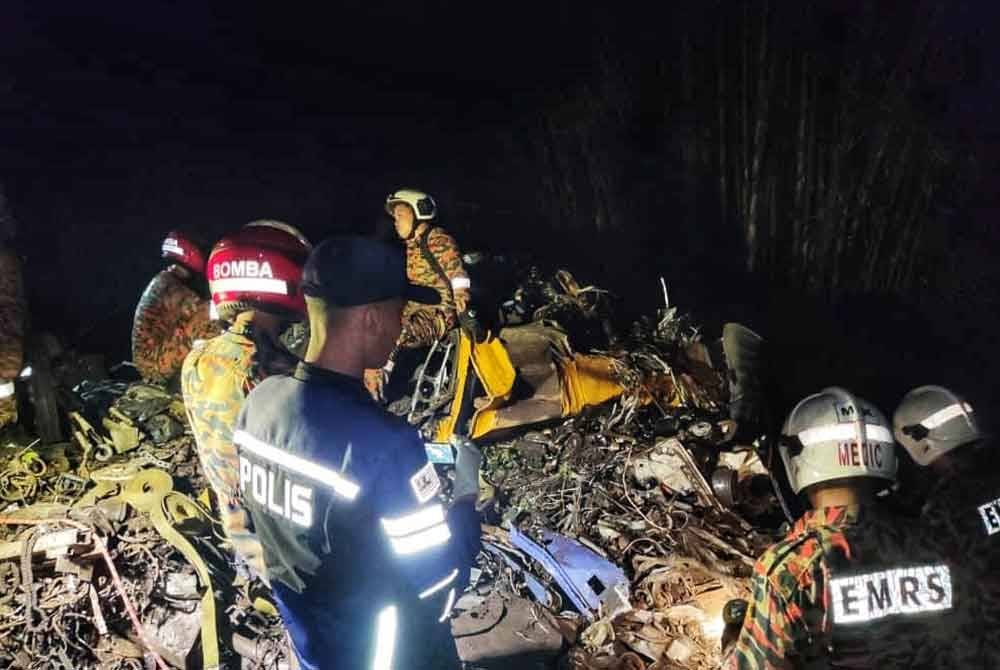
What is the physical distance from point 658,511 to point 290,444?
4393 mm

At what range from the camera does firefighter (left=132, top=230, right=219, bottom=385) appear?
613cm

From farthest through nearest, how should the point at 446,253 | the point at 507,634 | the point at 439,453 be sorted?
the point at 446,253, the point at 439,453, the point at 507,634

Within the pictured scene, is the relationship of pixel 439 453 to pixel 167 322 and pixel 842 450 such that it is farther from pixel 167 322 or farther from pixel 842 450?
pixel 842 450

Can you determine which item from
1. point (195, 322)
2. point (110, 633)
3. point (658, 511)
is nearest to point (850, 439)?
point (658, 511)

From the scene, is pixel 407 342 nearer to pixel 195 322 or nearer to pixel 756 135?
pixel 195 322

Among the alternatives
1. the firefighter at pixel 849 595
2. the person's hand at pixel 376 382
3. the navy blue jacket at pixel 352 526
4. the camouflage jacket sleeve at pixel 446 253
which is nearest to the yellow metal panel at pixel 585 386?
the camouflage jacket sleeve at pixel 446 253

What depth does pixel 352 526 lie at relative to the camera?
190 cm

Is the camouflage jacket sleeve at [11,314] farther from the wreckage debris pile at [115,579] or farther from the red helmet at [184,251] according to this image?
the red helmet at [184,251]

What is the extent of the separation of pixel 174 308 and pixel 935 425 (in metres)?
6.49

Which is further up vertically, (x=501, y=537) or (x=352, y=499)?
(x=352, y=499)

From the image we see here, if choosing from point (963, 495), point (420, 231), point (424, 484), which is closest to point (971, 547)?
point (963, 495)

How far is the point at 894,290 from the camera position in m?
8.02

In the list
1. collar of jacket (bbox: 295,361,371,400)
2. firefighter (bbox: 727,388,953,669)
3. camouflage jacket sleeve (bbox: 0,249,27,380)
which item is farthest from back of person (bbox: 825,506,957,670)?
camouflage jacket sleeve (bbox: 0,249,27,380)

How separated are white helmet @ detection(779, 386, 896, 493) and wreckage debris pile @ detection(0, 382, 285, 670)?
3.59 meters
